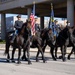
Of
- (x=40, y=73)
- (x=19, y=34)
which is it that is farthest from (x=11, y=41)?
(x=40, y=73)

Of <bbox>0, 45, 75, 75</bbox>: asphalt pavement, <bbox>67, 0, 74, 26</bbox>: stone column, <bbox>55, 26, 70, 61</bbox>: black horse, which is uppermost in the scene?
<bbox>67, 0, 74, 26</bbox>: stone column

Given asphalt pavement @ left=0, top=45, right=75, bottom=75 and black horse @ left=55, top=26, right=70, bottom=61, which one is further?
black horse @ left=55, top=26, right=70, bottom=61

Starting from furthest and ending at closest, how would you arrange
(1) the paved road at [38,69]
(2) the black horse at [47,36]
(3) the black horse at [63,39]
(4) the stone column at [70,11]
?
(4) the stone column at [70,11]
(3) the black horse at [63,39]
(2) the black horse at [47,36]
(1) the paved road at [38,69]

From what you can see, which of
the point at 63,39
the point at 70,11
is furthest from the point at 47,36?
the point at 70,11

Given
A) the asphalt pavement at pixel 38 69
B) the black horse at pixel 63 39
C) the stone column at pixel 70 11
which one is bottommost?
the asphalt pavement at pixel 38 69

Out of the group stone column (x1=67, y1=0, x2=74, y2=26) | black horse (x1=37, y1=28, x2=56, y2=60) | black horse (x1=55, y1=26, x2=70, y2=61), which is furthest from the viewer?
stone column (x1=67, y1=0, x2=74, y2=26)

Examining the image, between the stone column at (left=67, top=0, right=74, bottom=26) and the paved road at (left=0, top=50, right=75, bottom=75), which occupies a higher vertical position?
the stone column at (left=67, top=0, right=74, bottom=26)

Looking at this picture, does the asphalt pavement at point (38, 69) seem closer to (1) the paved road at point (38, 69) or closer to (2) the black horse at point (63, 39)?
(1) the paved road at point (38, 69)

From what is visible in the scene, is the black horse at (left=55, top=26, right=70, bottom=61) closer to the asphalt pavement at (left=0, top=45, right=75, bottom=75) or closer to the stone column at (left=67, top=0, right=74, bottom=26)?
the asphalt pavement at (left=0, top=45, right=75, bottom=75)

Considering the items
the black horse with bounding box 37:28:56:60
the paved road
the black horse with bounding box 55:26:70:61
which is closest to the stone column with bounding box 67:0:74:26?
the black horse with bounding box 55:26:70:61

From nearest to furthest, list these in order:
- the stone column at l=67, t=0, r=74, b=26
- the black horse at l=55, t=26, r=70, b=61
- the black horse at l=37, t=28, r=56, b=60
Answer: the black horse at l=37, t=28, r=56, b=60 < the black horse at l=55, t=26, r=70, b=61 < the stone column at l=67, t=0, r=74, b=26

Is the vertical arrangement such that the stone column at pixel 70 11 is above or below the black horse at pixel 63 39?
above

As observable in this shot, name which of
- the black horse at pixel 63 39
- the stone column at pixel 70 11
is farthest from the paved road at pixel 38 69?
the stone column at pixel 70 11

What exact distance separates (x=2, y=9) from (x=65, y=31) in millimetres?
43471
